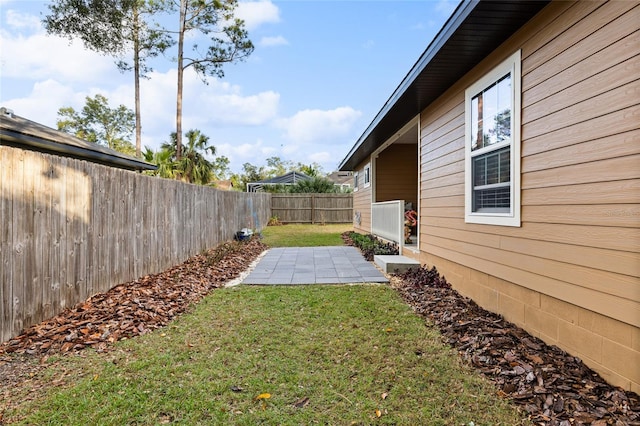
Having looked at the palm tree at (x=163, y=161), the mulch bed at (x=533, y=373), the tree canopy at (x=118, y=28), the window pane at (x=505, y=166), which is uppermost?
the tree canopy at (x=118, y=28)

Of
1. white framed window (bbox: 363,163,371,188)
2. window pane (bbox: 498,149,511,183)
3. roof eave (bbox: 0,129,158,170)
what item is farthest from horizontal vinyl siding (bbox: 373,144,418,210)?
roof eave (bbox: 0,129,158,170)

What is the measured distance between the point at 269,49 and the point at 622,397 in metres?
17.4

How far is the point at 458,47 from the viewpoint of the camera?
3.64 m

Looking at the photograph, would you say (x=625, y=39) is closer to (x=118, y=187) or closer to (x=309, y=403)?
(x=309, y=403)

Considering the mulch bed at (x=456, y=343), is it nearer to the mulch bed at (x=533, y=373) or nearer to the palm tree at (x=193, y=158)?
the mulch bed at (x=533, y=373)

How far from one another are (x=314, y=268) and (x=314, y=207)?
12.3 m

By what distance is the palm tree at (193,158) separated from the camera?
638 inches

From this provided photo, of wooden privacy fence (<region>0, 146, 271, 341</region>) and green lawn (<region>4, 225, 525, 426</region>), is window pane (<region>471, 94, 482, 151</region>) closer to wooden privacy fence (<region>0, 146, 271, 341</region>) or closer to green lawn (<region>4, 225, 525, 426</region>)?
green lawn (<region>4, 225, 525, 426</region>)

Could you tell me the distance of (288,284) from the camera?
209 inches

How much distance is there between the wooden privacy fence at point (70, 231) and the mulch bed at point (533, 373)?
3.78 meters

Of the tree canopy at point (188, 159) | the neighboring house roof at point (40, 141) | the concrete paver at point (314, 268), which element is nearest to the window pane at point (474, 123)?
the concrete paver at point (314, 268)

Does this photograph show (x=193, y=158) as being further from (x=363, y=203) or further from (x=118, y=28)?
(x=363, y=203)

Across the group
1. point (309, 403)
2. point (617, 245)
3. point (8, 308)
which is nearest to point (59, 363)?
point (8, 308)

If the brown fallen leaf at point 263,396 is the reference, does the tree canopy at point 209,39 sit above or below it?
above
